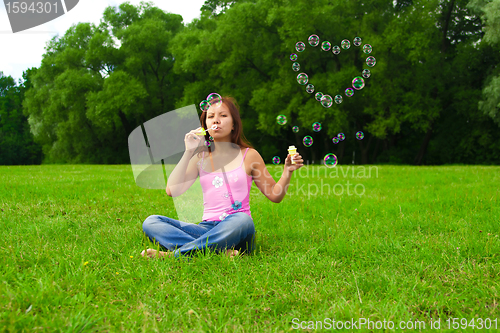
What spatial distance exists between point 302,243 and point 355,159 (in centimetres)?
2983

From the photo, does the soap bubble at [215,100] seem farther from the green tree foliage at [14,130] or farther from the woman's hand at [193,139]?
the green tree foliage at [14,130]

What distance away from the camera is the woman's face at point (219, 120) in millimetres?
3371

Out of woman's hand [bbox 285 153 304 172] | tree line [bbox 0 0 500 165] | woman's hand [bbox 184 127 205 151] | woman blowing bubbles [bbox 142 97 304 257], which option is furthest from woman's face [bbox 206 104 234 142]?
tree line [bbox 0 0 500 165]

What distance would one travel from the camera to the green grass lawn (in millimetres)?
2051

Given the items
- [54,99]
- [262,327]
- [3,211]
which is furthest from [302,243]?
[54,99]

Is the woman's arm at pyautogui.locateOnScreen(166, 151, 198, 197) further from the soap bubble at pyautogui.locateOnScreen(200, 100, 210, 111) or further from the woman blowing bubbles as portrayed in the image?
the soap bubble at pyautogui.locateOnScreen(200, 100, 210, 111)

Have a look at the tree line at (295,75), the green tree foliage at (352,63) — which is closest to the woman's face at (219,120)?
the green tree foliage at (352,63)

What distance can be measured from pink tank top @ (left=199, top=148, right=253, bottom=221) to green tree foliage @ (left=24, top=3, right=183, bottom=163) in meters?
26.7

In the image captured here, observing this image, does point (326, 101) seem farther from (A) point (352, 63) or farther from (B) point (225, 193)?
(A) point (352, 63)

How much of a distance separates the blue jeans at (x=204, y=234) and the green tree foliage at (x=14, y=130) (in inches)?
1846

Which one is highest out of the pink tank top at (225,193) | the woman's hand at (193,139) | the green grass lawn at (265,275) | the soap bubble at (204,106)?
the soap bubble at (204,106)

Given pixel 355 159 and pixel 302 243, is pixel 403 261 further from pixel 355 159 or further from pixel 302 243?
pixel 355 159

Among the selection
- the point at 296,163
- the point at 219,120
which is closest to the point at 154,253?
the point at 219,120

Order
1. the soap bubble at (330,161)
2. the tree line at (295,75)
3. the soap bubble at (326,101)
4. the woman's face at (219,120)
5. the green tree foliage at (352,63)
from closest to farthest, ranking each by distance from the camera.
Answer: the woman's face at (219,120) → the soap bubble at (330,161) → the soap bubble at (326,101) → the green tree foliage at (352,63) → the tree line at (295,75)
